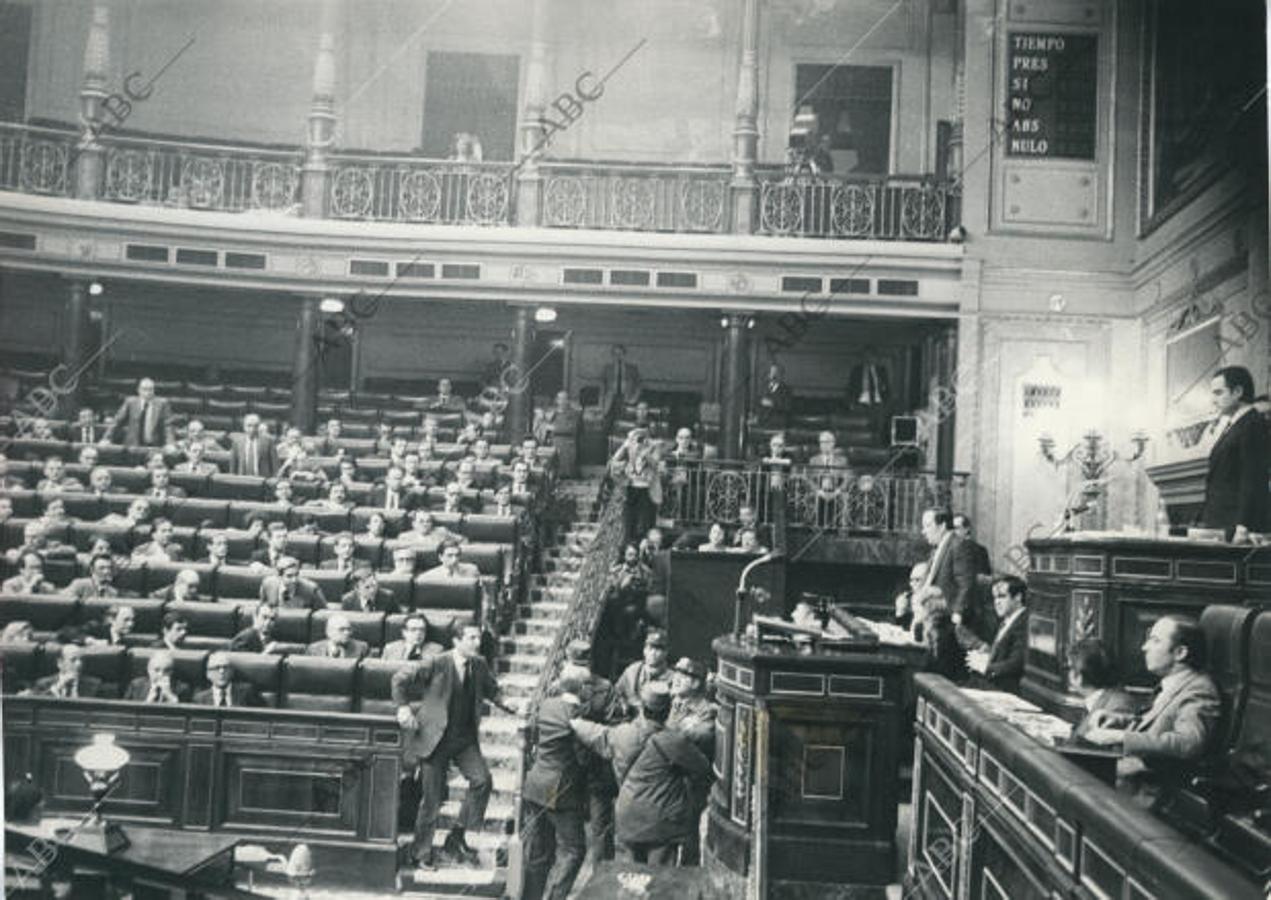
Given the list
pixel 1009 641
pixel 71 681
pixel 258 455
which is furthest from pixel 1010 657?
pixel 258 455

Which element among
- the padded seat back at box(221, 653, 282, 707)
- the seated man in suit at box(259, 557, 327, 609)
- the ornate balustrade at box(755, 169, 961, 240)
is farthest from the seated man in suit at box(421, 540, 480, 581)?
the ornate balustrade at box(755, 169, 961, 240)

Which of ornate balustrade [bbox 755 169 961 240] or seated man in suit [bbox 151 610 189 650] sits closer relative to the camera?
seated man in suit [bbox 151 610 189 650]

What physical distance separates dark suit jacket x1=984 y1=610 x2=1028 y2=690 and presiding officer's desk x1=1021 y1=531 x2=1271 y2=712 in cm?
29

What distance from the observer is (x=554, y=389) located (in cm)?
1123

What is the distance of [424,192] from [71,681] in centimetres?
509

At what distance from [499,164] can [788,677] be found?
611 centimetres

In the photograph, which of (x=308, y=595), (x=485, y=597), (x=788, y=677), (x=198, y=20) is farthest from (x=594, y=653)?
(x=198, y=20)

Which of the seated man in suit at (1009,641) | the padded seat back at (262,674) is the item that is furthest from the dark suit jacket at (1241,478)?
the padded seat back at (262,674)

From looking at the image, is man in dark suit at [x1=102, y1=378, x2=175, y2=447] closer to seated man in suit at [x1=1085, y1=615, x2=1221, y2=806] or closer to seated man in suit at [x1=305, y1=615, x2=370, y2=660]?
seated man in suit at [x1=305, y1=615, x2=370, y2=660]

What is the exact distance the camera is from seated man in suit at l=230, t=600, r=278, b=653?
5.68m

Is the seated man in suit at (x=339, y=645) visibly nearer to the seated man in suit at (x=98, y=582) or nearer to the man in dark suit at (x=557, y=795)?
the seated man in suit at (x=98, y=582)

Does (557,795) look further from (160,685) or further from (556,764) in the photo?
(160,685)

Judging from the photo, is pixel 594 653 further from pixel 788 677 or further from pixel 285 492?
pixel 788 677

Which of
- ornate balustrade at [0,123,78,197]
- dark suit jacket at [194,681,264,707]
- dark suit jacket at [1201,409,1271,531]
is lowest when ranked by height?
dark suit jacket at [194,681,264,707]
